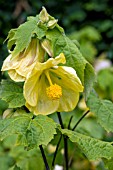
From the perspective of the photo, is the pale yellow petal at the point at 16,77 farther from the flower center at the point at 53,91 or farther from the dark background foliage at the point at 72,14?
the dark background foliage at the point at 72,14

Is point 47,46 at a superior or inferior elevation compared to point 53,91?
superior

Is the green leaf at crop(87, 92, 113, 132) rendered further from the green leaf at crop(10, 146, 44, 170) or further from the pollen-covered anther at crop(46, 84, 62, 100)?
the green leaf at crop(10, 146, 44, 170)

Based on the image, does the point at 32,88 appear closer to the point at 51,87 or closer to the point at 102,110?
the point at 51,87

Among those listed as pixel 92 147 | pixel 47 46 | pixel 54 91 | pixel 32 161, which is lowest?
pixel 32 161

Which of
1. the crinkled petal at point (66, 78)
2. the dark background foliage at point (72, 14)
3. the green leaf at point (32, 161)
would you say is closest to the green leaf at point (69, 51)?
the crinkled petal at point (66, 78)

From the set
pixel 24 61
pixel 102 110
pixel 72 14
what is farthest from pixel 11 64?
pixel 72 14

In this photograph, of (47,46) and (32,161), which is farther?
(32,161)

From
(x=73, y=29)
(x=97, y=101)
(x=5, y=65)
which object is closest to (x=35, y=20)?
(x=5, y=65)

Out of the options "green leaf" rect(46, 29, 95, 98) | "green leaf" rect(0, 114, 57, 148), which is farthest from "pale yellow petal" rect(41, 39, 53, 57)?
"green leaf" rect(0, 114, 57, 148)
